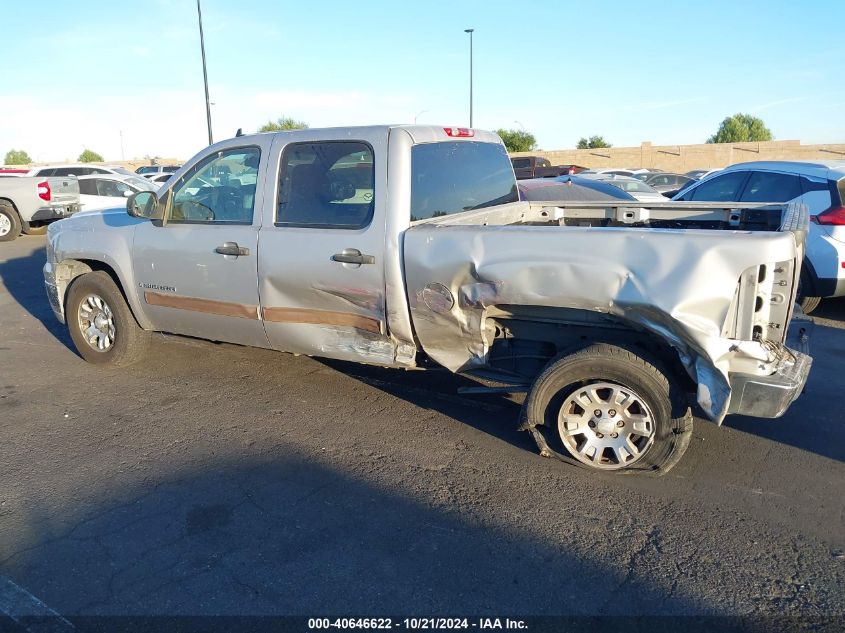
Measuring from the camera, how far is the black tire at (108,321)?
5.75 m

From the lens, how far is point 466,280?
13.1 ft

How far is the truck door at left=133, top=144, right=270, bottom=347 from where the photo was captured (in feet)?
16.0

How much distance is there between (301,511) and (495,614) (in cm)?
125

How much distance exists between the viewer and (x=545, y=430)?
4148mm

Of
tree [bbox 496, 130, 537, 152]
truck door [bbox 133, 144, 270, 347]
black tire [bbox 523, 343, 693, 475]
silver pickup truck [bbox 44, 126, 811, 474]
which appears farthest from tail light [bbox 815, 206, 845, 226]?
tree [bbox 496, 130, 537, 152]

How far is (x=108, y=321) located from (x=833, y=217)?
22.6 ft

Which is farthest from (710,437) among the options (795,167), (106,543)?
(795,167)

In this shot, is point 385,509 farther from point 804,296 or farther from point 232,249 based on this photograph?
point 804,296

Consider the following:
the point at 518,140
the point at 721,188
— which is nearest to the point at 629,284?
the point at 721,188

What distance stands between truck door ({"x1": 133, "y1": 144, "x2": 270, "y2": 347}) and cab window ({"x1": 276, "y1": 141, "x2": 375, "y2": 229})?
0.23 m

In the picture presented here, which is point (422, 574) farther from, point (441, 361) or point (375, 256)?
point (375, 256)

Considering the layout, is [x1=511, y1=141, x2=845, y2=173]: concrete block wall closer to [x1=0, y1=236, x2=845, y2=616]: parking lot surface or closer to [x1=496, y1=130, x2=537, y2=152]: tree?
[x1=496, y1=130, x2=537, y2=152]: tree

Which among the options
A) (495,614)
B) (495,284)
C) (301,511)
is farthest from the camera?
(495,284)

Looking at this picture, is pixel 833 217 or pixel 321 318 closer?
pixel 321 318
